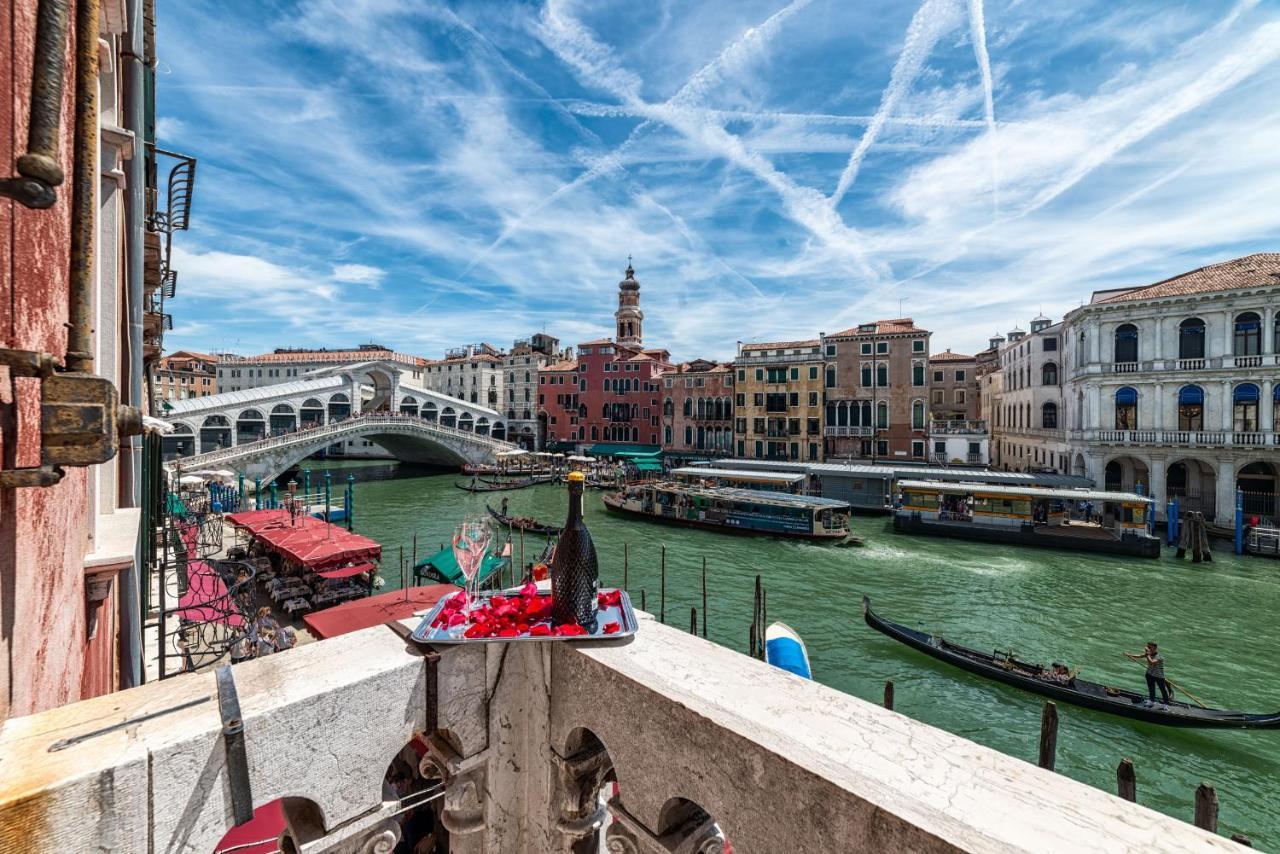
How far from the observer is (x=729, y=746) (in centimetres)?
186

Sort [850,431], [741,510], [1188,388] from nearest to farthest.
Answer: [1188,388], [741,510], [850,431]

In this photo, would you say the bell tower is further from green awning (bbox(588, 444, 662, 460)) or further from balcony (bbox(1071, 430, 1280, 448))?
balcony (bbox(1071, 430, 1280, 448))

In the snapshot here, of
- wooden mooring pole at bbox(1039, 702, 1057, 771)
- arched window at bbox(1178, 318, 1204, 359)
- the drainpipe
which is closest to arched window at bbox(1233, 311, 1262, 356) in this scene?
arched window at bbox(1178, 318, 1204, 359)

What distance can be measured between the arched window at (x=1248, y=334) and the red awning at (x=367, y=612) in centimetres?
3068

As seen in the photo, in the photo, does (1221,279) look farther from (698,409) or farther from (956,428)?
(698,409)

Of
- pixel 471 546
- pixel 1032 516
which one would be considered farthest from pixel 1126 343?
pixel 471 546

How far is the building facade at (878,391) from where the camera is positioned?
35344 millimetres

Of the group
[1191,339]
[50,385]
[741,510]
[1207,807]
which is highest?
[1191,339]

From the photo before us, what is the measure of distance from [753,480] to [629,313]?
99.9 feet

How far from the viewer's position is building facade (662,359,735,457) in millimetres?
42422

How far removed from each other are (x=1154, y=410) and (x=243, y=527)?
116ft

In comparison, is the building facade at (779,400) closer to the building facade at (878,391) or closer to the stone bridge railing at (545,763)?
the building facade at (878,391)

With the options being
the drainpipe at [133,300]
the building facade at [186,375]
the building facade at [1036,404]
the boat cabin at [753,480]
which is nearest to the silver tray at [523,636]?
the drainpipe at [133,300]

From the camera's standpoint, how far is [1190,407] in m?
23.5
